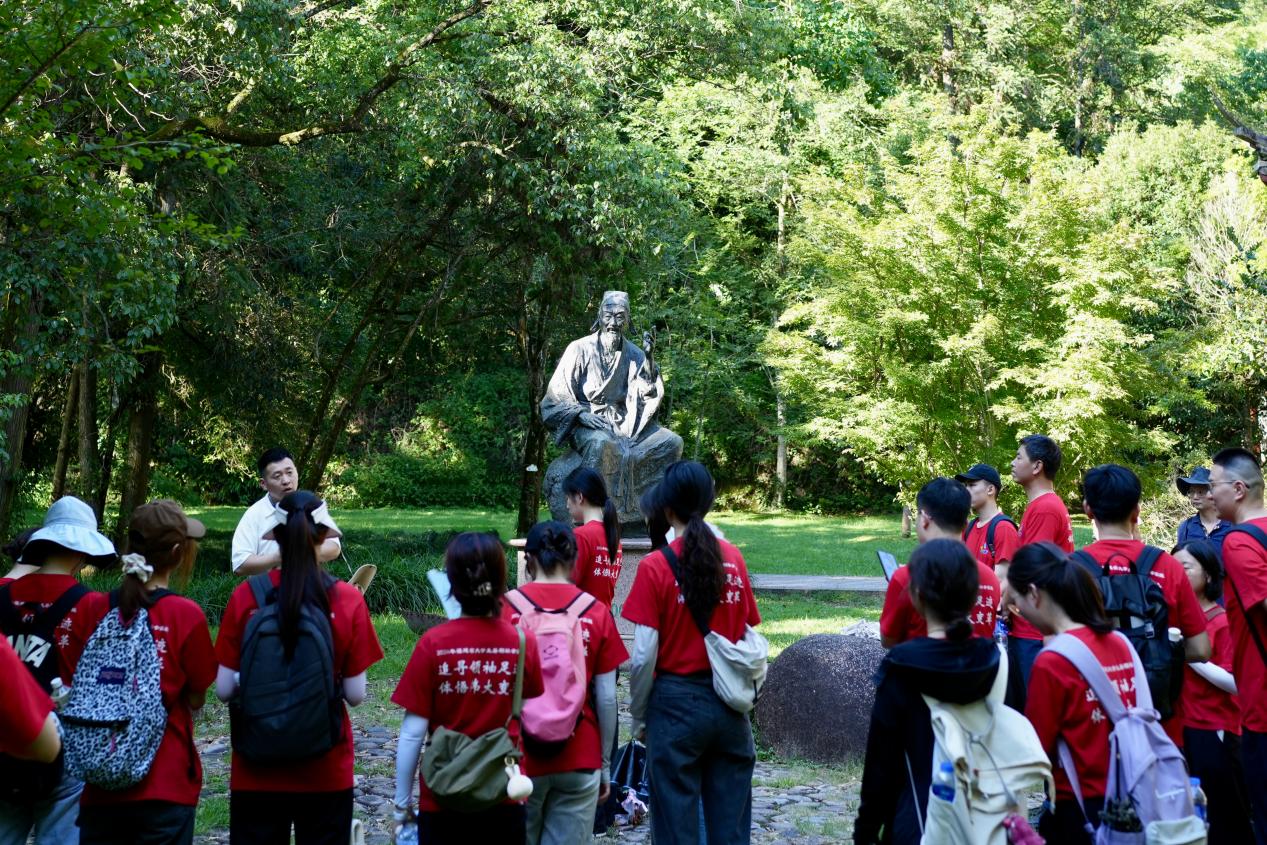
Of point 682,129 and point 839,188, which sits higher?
point 682,129

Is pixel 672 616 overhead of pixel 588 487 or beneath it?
beneath

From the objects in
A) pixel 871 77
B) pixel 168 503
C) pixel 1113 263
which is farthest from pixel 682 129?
pixel 168 503

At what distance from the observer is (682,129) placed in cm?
3108

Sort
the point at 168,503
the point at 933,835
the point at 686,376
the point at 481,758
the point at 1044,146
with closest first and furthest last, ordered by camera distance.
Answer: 1. the point at 933,835
2. the point at 481,758
3. the point at 168,503
4. the point at 1044,146
5. the point at 686,376

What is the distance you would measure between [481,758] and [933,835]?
136 cm

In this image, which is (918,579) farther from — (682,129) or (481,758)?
(682,129)

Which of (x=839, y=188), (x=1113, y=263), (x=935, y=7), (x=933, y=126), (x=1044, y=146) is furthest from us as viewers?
(x=935, y=7)

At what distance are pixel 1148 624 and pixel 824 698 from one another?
322 centimetres

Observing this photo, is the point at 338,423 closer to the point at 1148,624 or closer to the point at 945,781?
the point at 1148,624

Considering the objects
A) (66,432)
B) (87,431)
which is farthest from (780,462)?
(87,431)

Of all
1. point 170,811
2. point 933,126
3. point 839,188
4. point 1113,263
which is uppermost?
point 933,126

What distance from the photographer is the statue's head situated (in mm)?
11398

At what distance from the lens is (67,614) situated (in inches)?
167

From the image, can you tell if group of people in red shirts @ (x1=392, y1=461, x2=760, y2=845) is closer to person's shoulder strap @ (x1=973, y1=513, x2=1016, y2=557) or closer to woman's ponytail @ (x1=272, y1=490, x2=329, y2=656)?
woman's ponytail @ (x1=272, y1=490, x2=329, y2=656)
